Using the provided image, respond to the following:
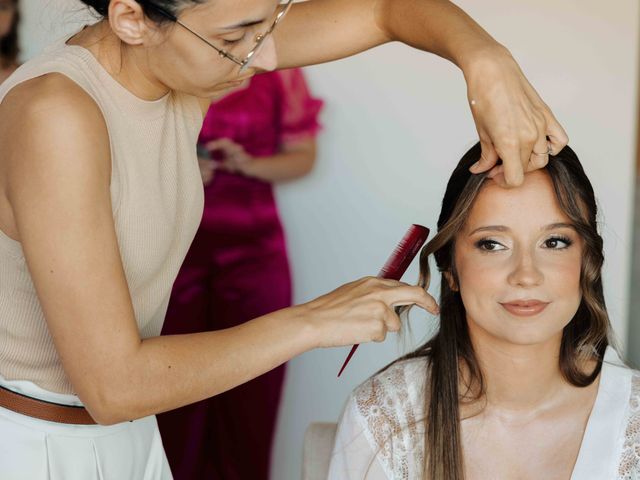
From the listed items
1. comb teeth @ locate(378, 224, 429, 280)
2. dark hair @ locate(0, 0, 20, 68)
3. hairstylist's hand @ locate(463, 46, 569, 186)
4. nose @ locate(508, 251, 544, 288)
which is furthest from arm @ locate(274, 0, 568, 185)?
dark hair @ locate(0, 0, 20, 68)

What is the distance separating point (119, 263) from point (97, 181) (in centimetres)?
11

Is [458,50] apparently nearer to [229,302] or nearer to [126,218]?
[126,218]

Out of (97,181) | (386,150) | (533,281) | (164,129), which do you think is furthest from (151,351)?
(386,150)

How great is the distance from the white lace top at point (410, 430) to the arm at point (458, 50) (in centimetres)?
62

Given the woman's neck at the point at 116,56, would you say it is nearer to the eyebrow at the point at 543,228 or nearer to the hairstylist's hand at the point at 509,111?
the hairstylist's hand at the point at 509,111

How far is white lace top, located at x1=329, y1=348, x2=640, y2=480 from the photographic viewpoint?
186cm

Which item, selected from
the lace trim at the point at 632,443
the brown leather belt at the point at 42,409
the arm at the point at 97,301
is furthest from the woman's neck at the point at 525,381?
the brown leather belt at the point at 42,409

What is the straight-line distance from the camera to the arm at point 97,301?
129cm

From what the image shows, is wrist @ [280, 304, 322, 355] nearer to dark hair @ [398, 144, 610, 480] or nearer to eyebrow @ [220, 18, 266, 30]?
eyebrow @ [220, 18, 266, 30]

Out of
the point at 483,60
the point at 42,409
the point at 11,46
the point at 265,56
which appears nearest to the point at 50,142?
the point at 265,56

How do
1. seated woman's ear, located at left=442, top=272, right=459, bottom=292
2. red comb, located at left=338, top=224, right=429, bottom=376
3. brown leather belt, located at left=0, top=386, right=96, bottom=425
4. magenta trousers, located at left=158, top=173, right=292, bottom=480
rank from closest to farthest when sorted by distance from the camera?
1. brown leather belt, located at left=0, top=386, right=96, bottom=425
2. red comb, located at left=338, top=224, right=429, bottom=376
3. seated woman's ear, located at left=442, top=272, right=459, bottom=292
4. magenta trousers, located at left=158, top=173, right=292, bottom=480

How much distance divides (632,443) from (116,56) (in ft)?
3.62

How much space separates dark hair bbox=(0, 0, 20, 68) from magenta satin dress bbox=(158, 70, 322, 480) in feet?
1.97

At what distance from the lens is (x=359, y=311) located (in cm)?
138
